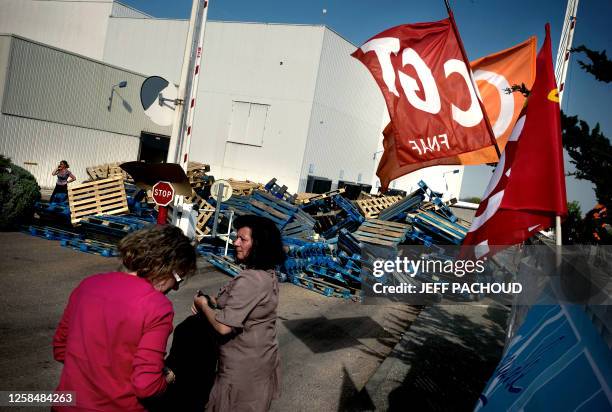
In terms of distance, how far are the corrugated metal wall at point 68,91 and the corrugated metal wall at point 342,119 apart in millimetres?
9072

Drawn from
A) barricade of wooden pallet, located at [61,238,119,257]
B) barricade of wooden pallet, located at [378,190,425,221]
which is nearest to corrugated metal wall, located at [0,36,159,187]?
barricade of wooden pallet, located at [61,238,119,257]

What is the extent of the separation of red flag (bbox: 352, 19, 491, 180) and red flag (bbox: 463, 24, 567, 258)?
1060mm

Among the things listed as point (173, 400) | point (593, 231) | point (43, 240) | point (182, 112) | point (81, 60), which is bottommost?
point (43, 240)

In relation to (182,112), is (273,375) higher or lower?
lower

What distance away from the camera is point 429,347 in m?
6.78

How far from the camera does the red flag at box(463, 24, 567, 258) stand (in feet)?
11.3

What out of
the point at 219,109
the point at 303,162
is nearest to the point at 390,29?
the point at 303,162

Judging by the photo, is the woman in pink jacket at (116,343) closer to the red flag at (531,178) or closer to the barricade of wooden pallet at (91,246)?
the red flag at (531,178)

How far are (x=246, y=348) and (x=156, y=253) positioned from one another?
90 centimetres

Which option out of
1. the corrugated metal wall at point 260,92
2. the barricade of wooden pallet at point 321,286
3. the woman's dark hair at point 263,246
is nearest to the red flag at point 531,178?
the woman's dark hair at point 263,246

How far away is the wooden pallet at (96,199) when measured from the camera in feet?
36.8

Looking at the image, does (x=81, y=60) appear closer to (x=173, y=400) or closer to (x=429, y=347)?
(x=429, y=347)

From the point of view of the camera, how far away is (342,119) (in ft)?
86.3

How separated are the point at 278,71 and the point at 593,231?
72.0 ft
